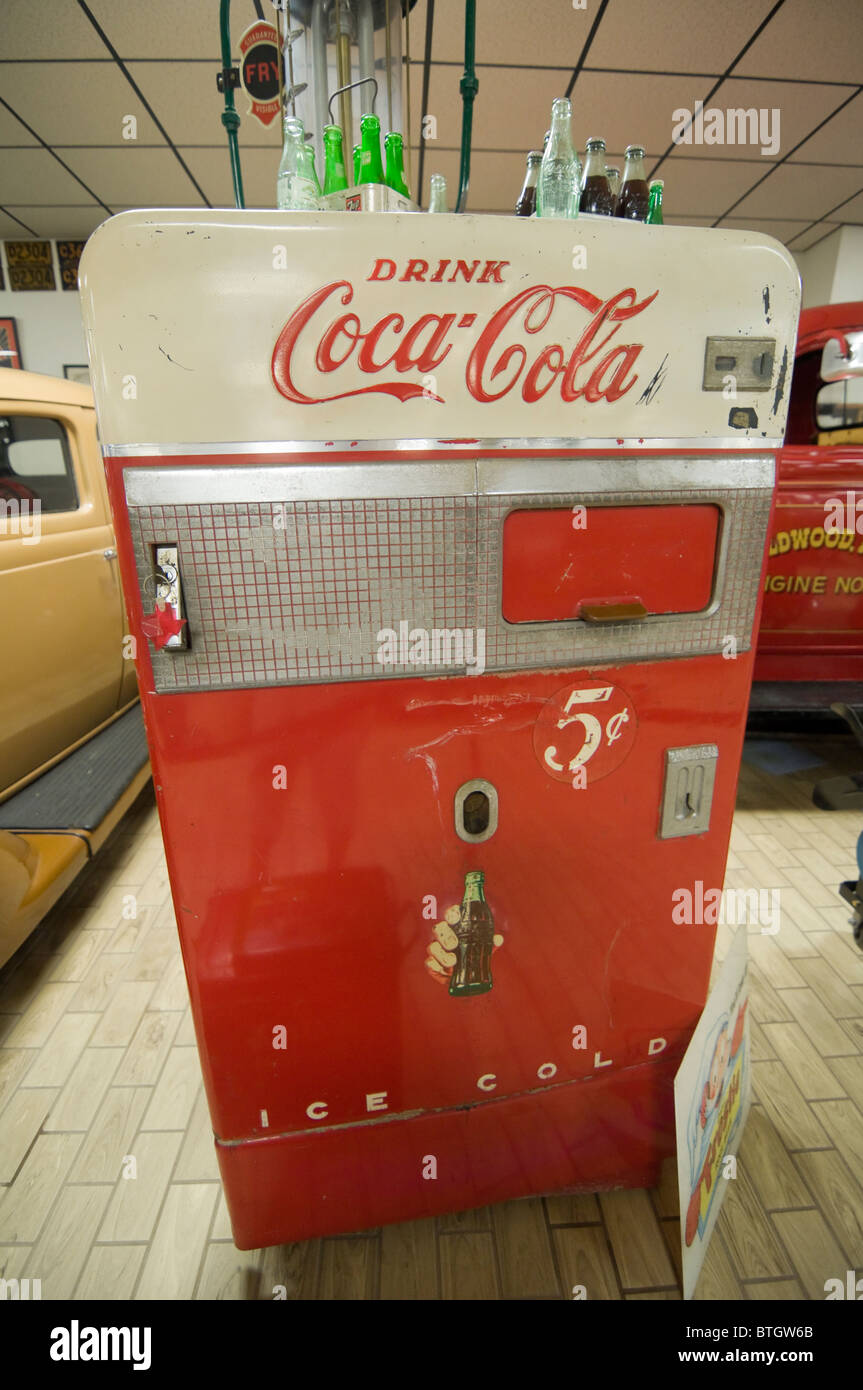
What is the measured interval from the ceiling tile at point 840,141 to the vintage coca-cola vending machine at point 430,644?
438cm

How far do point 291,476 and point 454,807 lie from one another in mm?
560

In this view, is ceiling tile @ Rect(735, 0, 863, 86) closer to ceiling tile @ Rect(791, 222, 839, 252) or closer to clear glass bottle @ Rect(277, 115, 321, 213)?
ceiling tile @ Rect(791, 222, 839, 252)

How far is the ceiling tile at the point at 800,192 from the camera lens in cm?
452

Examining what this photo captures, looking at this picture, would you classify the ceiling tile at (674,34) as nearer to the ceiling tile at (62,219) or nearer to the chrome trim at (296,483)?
the chrome trim at (296,483)

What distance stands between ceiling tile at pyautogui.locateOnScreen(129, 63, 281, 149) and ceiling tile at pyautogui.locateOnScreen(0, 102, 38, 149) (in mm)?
791

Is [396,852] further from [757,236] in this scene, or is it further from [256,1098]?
[757,236]

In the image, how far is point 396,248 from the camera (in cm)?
86

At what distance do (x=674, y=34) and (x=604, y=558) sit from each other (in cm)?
375

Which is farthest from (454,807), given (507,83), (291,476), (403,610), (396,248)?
(507,83)

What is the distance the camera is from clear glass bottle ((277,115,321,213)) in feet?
3.64

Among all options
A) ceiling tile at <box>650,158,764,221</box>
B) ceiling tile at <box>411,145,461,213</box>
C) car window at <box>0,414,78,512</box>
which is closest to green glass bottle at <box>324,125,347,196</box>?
car window at <box>0,414,78,512</box>

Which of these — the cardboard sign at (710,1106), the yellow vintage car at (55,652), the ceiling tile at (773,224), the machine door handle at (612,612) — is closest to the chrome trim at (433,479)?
the machine door handle at (612,612)

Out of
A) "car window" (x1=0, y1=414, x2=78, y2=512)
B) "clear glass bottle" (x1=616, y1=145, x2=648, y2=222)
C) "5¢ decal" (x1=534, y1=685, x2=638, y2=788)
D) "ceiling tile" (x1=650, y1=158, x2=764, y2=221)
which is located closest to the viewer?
"5¢ decal" (x1=534, y1=685, x2=638, y2=788)

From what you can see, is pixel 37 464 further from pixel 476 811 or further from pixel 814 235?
pixel 814 235
